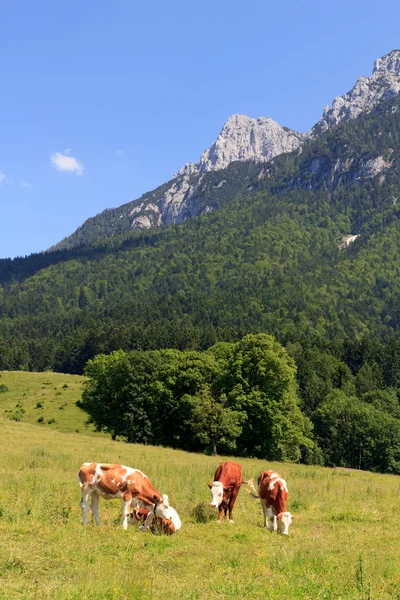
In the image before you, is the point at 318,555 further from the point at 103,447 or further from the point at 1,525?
the point at 103,447

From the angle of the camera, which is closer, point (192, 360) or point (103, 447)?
point (103, 447)

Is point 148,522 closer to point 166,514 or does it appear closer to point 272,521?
point 166,514

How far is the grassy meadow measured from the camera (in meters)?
9.13

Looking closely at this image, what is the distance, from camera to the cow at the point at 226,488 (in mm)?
15666

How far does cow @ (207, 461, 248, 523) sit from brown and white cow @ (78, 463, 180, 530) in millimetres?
1964

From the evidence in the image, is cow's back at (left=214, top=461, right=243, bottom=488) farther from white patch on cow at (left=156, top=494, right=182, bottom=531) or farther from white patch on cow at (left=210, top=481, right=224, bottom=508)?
white patch on cow at (left=156, top=494, right=182, bottom=531)

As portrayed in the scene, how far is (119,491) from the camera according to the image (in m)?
14.2

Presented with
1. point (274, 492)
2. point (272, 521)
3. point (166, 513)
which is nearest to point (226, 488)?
point (274, 492)

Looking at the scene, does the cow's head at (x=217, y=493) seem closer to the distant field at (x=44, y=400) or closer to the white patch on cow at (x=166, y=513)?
the white patch on cow at (x=166, y=513)

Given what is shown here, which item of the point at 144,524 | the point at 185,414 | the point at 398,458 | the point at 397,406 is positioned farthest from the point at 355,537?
the point at 397,406

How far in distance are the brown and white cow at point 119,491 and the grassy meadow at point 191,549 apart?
22.7 inches

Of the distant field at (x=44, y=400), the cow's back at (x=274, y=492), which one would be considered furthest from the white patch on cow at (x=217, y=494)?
the distant field at (x=44, y=400)

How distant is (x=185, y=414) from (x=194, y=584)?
45.0 metres

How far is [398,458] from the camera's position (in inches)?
2817
